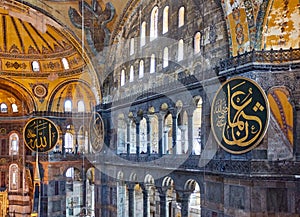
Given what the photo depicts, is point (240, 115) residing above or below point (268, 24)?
below

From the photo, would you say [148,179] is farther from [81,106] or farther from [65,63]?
[81,106]

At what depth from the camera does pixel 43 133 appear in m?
20.4

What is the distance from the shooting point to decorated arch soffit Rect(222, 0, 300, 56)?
888 cm

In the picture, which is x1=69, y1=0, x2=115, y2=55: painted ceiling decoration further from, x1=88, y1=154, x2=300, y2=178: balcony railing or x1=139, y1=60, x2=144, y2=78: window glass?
x1=88, y1=154, x2=300, y2=178: balcony railing

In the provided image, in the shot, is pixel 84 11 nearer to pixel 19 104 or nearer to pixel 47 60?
pixel 47 60

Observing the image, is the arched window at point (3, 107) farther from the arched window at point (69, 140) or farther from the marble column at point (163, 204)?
the marble column at point (163, 204)

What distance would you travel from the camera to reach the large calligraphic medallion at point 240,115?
858cm

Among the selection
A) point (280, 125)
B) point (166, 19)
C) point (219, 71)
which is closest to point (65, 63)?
point (166, 19)

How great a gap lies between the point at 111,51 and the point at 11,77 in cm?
643

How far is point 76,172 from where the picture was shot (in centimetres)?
2380

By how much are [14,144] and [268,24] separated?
1803 centimetres

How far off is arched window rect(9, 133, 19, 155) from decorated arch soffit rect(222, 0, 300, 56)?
17.2 meters

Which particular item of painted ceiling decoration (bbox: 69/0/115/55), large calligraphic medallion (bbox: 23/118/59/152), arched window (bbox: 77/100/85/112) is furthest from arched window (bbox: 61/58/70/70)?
painted ceiling decoration (bbox: 69/0/115/55)

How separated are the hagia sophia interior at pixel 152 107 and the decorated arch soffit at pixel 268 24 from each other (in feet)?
0.08
